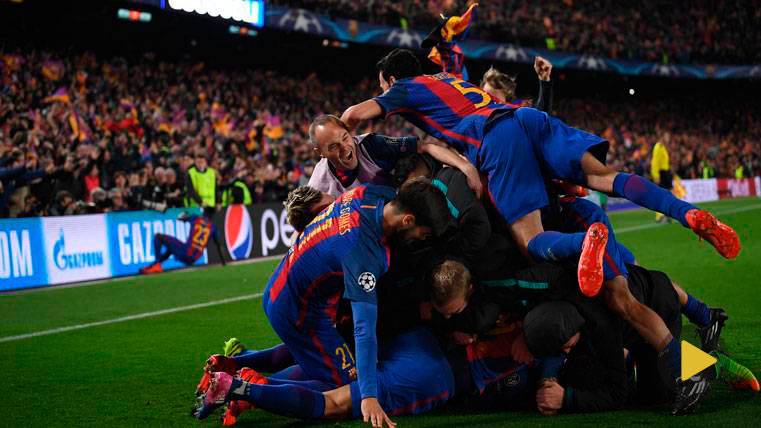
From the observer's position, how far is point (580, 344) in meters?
4.71

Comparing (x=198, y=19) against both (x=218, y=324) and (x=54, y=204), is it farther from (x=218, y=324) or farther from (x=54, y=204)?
(x=218, y=324)

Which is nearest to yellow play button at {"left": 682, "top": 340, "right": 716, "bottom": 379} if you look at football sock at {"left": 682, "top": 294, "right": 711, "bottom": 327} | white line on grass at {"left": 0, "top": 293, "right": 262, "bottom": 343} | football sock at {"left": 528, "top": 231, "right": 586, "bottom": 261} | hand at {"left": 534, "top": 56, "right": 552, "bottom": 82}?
football sock at {"left": 528, "top": 231, "right": 586, "bottom": 261}

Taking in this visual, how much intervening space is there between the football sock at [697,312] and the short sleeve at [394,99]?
2.19m

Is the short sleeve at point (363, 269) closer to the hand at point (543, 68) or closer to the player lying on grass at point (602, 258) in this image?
the player lying on grass at point (602, 258)

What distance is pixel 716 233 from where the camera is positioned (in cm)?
455

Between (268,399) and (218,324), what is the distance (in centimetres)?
443

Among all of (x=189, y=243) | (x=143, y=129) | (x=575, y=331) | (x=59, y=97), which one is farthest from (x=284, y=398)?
(x=143, y=129)

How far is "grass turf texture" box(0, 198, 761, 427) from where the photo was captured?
4762 mm

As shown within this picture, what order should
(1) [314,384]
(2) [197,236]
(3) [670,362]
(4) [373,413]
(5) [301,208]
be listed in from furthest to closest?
(2) [197,236], (5) [301,208], (1) [314,384], (3) [670,362], (4) [373,413]

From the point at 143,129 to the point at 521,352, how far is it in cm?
1542

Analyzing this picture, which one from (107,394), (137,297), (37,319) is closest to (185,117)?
(137,297)

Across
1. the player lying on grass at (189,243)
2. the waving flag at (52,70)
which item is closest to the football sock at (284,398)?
the player lying on grass at (189,243)

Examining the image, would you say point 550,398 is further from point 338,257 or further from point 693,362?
point 338,257

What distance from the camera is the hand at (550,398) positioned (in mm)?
4641
